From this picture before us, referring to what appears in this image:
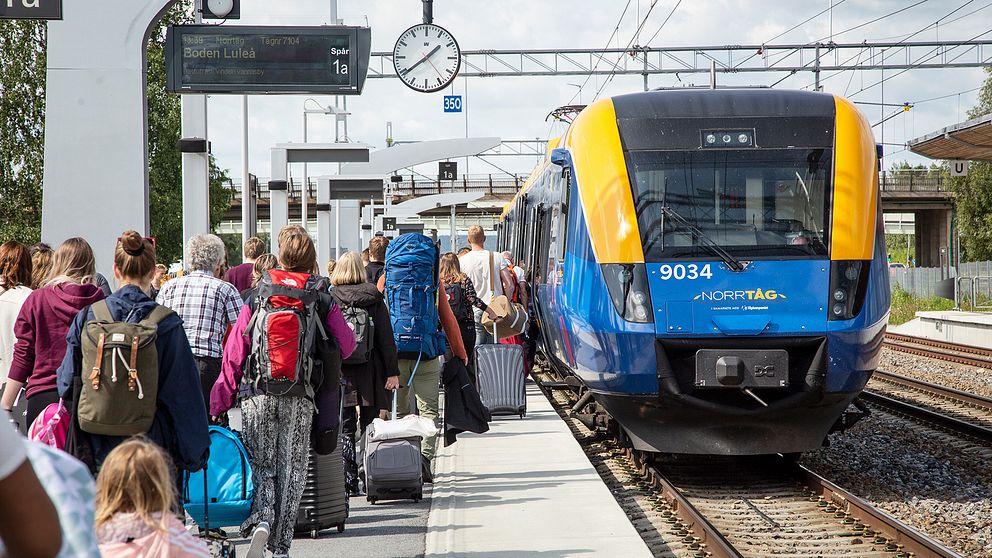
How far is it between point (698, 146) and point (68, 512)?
7.95 m

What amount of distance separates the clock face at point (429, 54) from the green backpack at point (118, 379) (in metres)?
12.6

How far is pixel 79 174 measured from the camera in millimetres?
9195

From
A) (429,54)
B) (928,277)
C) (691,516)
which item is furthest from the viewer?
(928,277)

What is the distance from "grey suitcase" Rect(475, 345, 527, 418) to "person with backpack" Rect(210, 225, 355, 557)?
5804mm

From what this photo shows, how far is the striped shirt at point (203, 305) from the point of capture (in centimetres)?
634

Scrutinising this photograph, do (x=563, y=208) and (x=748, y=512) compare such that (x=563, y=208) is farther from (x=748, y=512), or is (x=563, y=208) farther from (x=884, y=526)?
(x=884, y=526)

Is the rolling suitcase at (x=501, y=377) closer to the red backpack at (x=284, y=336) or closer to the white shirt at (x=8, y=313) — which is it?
the white shirt at (x=8, y=313)

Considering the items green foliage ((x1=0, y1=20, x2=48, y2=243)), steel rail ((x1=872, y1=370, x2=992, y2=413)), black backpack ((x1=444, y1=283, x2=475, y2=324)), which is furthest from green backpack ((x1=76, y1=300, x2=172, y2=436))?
green foliage ((x1=0, y1=20, x2=48, y2=243))

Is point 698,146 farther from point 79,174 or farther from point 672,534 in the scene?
point 79,174

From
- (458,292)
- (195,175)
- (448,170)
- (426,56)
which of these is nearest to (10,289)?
(458,292)

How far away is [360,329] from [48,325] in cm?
198

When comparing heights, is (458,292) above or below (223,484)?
above

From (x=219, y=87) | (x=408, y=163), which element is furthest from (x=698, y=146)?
(x=408, y=163)

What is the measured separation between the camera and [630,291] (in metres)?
8.64
